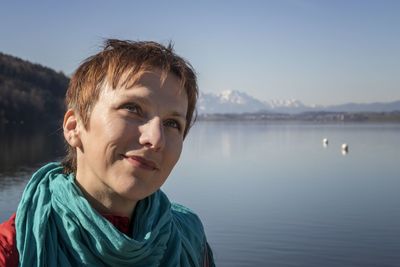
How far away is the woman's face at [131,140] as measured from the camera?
1.72m

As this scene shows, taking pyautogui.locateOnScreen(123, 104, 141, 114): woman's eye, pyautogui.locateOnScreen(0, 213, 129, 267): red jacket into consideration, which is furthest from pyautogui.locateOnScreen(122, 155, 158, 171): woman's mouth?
pyautogui.locateOnScreen(0, 213, 129, 267): red jacket

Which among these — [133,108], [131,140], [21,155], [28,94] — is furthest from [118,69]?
[28,94]

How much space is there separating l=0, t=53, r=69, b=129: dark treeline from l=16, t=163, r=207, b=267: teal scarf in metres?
102

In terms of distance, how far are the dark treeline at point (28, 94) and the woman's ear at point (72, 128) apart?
10205 cm

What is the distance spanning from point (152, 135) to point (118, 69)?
0.94 feet

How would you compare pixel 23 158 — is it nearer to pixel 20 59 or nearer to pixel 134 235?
pixel 134 235

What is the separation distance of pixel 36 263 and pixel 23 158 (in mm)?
46973

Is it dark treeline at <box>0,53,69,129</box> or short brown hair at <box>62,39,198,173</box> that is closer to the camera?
short brown hair at <box>62,39,198,173</box>

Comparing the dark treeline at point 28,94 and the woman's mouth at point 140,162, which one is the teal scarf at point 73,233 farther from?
the dark treeline at point 28,94

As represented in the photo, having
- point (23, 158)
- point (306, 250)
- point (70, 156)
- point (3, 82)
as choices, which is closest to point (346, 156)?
point (23, 158)

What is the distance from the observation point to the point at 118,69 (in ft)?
5.92

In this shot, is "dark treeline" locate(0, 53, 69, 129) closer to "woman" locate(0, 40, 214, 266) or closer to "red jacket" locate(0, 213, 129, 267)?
"woman" locate(0, 40, 214, 266)

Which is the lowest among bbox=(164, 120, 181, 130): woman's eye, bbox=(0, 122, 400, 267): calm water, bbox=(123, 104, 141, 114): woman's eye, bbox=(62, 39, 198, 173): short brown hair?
bbox=(0, 122, 400, 267): calm water

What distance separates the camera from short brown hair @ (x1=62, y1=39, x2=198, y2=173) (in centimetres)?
181
